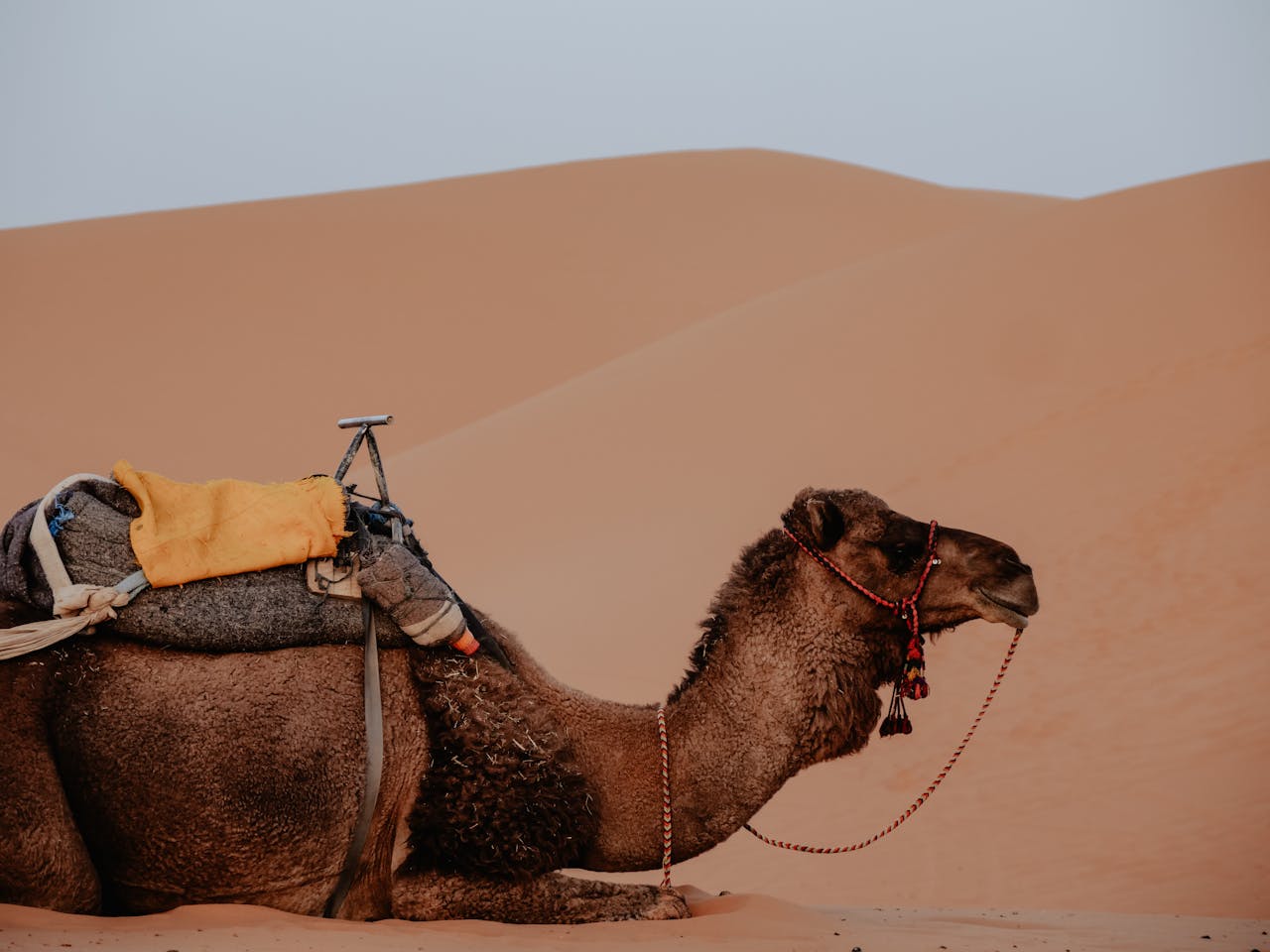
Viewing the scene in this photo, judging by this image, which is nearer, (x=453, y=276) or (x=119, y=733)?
(x=119, y=733)

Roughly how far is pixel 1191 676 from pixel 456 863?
8833 mm

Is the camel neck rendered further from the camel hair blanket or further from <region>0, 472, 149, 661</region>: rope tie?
<region>0, 472, 149, 661</region>: rope tie

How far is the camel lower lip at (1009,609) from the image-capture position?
5469mm

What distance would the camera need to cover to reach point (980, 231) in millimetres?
25688

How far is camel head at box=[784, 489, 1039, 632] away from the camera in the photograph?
5559 millimetres

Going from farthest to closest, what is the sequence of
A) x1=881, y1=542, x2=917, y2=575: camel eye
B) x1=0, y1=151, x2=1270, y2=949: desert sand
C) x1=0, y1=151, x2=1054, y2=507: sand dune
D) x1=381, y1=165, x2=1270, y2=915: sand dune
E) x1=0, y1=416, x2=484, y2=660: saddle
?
1. x1=0, y1=151, x2=1054, y2=507: sand dune
2. x1=381, y1=165, x2=1270, y2=915: sand dune
3. x1=0, y1=151, x2=1270, y2=949: desert sand
4. x1=881, y1=542, x2=917, y2=575: camel eye
5. x1=0, y1=416, x2=484, y2=660: saddle

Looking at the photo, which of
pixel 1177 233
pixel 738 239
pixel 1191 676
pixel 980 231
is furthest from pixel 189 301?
pixel 1191 676

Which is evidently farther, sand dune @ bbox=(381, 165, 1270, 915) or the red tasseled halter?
sand dune @ bbox=(381, 165, 1270, 915)

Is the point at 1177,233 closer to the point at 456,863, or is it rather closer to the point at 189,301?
the point at 456,863

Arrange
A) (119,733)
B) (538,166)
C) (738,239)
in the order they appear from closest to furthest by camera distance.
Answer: (119,733), (738,239), (538,166)

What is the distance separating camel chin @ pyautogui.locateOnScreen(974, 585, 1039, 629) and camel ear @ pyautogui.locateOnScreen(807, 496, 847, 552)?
0.58m

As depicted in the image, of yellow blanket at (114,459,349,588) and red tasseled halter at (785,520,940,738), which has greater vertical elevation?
yellow blanket at (114,459,349,588)

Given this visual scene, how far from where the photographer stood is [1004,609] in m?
5.48

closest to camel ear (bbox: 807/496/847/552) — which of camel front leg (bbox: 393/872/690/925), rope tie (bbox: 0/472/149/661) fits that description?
camel front leg (bbox: 393/872/690/925)
